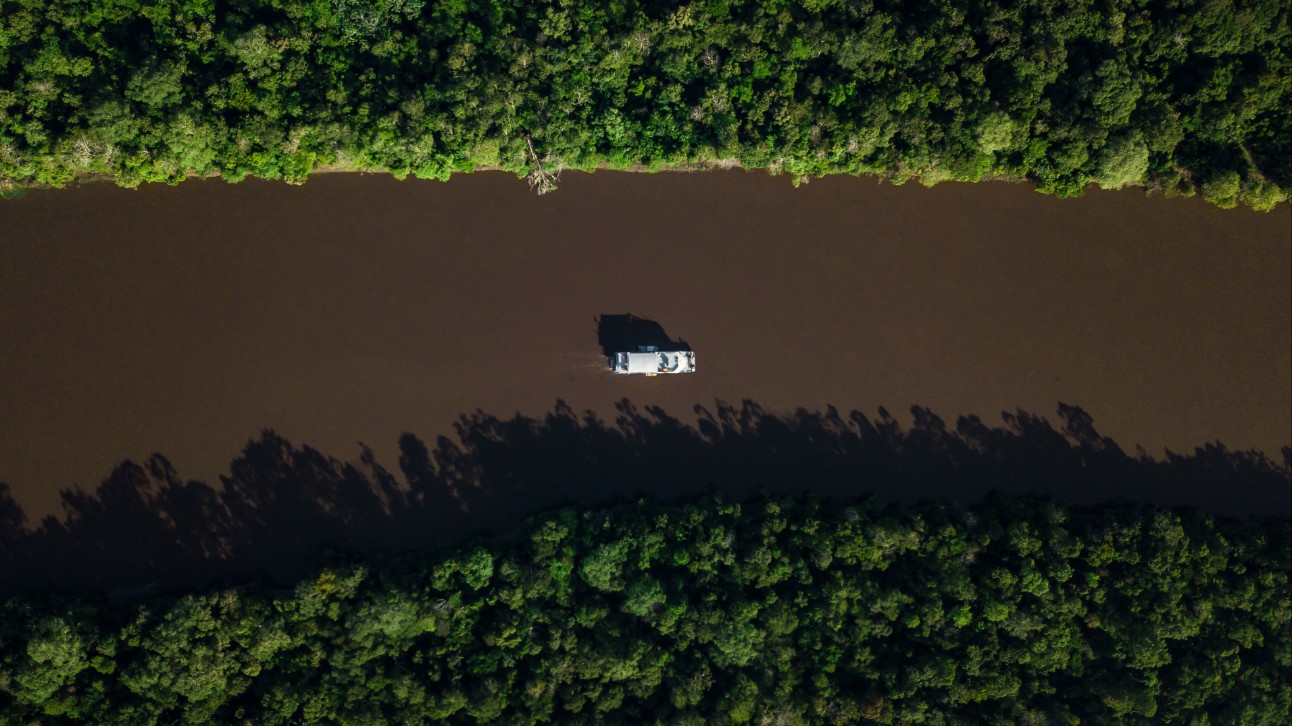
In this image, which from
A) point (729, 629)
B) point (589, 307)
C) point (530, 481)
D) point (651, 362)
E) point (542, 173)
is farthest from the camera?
point (589, 307)

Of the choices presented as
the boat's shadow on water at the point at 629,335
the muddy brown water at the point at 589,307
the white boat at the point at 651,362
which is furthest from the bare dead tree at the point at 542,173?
the white boat at the point at 651,362

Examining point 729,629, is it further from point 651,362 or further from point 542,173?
point 542,173

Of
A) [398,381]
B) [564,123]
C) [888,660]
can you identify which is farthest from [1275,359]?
[398,381]

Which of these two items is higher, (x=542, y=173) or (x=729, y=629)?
(x=542, y=173)

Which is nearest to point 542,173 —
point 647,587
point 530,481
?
point 530,481

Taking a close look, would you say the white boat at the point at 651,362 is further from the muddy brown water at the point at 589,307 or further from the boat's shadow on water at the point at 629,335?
the muddy brown water at the point at 589,307

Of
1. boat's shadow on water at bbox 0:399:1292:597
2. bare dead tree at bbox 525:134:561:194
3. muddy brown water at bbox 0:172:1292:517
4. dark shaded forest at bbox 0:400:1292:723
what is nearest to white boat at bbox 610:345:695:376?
muddy brown water at bbox 0:172:1292:517

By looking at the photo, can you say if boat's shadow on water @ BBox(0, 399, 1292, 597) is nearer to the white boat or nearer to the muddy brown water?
the muddy brown water
